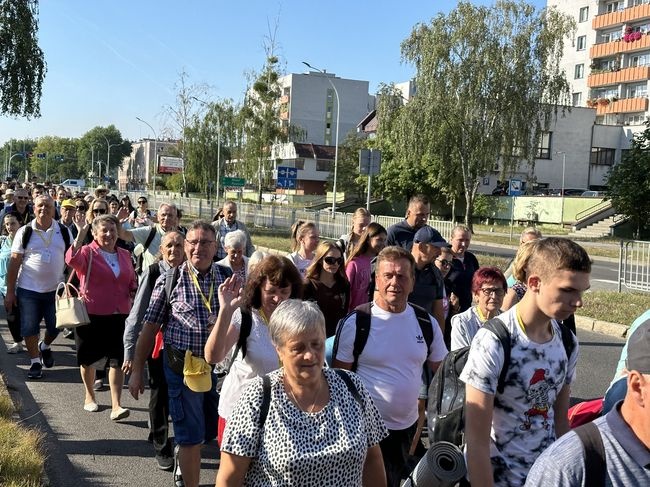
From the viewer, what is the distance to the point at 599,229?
1558 inches

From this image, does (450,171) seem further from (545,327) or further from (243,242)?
(545,327)

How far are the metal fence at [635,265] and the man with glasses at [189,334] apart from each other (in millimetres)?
11894

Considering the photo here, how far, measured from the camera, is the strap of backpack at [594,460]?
154 cm

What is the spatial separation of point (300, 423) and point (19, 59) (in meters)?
28.1

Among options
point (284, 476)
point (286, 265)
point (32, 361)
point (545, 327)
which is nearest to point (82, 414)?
point (32, 361)

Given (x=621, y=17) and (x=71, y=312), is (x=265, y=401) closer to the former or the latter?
(x=71, y=312)

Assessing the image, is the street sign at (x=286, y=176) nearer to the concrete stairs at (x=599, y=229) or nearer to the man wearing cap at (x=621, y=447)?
the concrete stairs at (x=599, y=229)

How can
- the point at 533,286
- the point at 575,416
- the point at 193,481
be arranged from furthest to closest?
1. the point at 193,481
2. the point at 575,416
3. the point at 533,286

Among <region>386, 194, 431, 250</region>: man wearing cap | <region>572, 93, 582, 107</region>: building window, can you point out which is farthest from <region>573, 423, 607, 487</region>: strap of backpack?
<region>572, 93, 582, 107</region>: building window

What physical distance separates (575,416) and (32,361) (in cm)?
597

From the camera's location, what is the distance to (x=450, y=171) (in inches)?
1460

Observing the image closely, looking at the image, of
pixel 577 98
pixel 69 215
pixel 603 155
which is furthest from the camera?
pixel 577 98

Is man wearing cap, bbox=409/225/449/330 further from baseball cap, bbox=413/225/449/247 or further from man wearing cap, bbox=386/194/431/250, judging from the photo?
man wearing cap, bbox=386/194/431/250

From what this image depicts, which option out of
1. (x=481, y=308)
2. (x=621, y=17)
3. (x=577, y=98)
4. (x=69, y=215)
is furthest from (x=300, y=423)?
(x=577, y=98)
